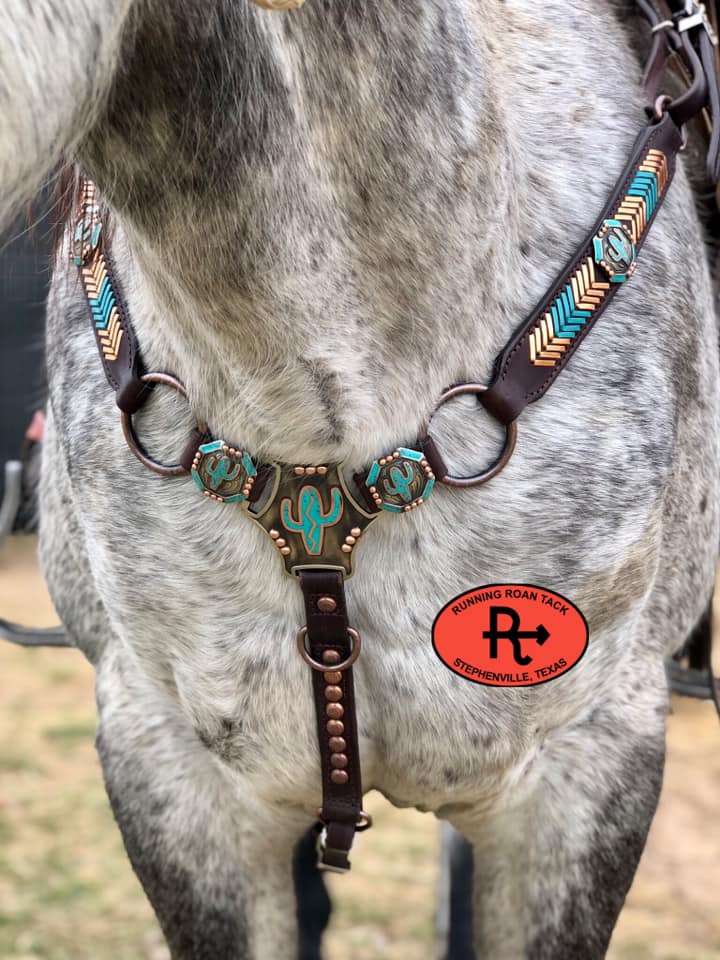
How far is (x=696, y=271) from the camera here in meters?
1.32

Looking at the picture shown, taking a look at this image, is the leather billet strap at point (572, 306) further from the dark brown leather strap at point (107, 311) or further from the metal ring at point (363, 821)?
the metal ring at point (363, 821)

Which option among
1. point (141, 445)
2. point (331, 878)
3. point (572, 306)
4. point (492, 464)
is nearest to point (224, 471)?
point (141, 445)

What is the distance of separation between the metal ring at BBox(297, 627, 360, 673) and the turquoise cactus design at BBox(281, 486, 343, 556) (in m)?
0.08

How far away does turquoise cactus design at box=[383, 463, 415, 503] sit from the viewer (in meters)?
1.05

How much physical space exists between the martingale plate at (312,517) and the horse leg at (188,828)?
0.29 meters

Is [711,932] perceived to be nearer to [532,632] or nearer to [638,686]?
[638,686]

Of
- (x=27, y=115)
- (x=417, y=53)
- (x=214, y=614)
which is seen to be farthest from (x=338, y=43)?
(x=214, y=614)

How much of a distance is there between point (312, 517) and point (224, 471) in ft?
0.27

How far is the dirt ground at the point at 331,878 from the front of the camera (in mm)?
2504

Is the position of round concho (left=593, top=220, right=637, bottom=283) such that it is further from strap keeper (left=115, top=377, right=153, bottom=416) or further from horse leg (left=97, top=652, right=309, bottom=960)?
horse leg (left=97, top=652, right=309, bottom=960)

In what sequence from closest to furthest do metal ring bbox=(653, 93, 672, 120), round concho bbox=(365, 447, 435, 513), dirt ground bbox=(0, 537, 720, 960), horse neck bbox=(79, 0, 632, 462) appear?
horse neck bbox=(79, 0, 632, 462), round concho bbox=(365, 447, 435, 513), metal ring bbox=(653, 93, 672, 120), dirt ground bbox=(0, 537, 720, 960)

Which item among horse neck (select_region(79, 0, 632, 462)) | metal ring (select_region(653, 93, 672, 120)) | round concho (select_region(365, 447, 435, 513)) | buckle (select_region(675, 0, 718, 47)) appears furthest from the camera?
buckle (select_region(675, 0, 718, 47))

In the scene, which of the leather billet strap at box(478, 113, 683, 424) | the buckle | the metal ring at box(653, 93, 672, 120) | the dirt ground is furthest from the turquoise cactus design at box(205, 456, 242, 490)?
the dirt ground

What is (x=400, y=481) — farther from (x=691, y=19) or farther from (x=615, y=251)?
(x=691, y=19)
